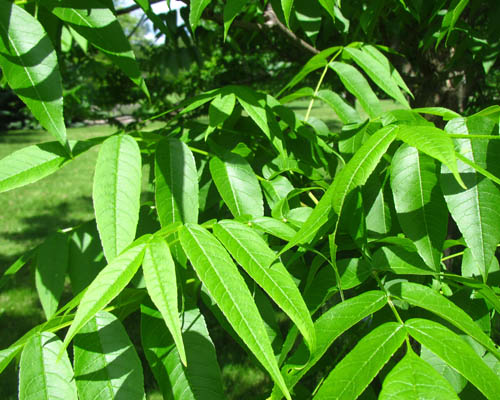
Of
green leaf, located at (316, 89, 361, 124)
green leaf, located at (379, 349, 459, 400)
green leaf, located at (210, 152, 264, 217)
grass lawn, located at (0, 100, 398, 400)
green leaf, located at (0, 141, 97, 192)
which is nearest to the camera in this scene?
green leaf, located at (379, 349, 459, 400)

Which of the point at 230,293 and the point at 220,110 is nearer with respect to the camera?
the point at 230,293

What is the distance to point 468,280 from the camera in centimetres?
83

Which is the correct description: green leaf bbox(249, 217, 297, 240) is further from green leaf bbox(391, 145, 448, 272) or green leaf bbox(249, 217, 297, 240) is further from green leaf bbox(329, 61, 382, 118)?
green leaf bbox(329, 61, 382, 118)

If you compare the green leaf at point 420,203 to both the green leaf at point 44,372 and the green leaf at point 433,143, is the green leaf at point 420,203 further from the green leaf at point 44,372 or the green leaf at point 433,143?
the green leaf at point 44,372

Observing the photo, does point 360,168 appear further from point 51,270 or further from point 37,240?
point 37,240

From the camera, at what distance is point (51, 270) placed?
46.9 inches

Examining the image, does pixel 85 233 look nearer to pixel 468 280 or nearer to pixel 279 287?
pixel 279 287

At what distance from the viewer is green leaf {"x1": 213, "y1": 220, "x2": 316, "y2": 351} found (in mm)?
669

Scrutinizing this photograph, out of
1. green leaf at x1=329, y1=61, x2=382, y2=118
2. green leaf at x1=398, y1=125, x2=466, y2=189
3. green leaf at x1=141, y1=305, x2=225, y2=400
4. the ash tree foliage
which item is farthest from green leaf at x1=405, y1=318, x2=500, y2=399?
green leaf at x1=329, y1=61, x2=382, y2=118

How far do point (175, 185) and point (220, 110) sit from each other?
28 centimetres

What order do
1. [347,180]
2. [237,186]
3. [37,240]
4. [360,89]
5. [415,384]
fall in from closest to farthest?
[415,384] → [347,180] → [237,186] → [360,89] → [37,240]

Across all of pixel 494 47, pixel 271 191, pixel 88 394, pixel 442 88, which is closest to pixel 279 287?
pixel 88 394

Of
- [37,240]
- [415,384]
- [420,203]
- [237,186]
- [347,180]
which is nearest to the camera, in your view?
[415,384]

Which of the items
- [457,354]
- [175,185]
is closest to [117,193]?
[175,185]
